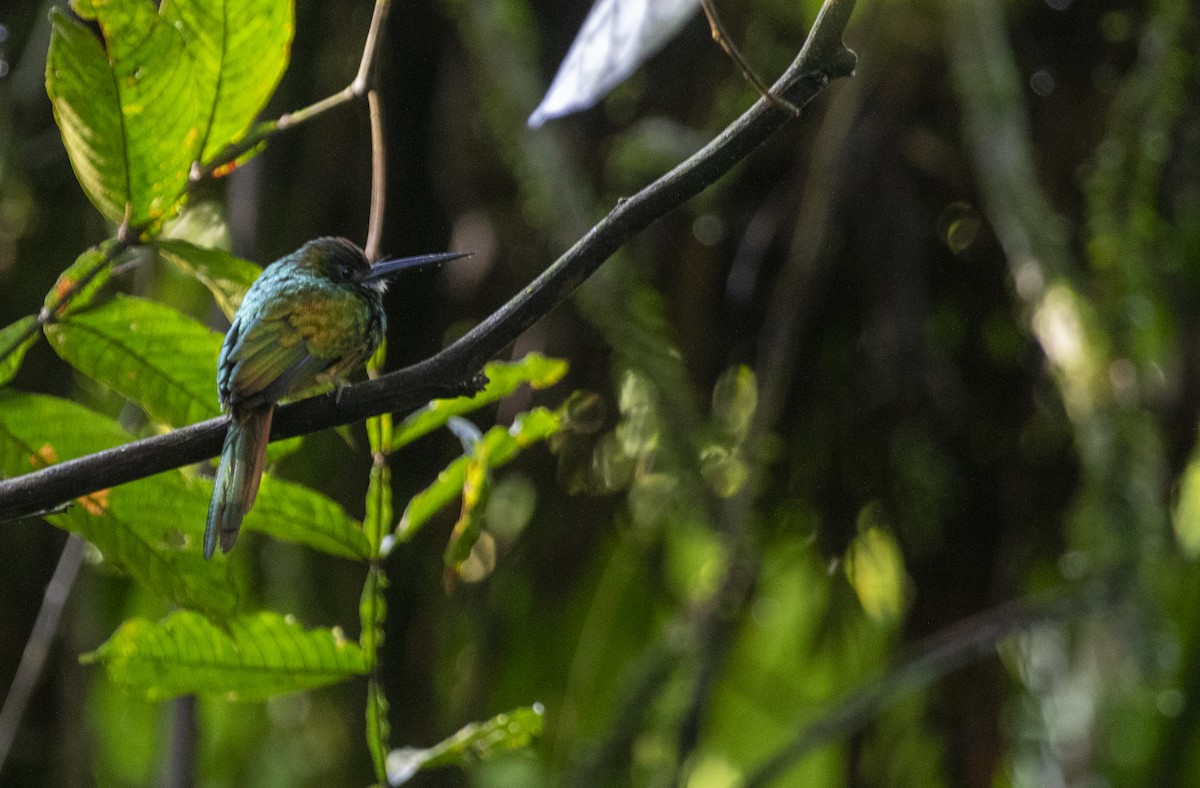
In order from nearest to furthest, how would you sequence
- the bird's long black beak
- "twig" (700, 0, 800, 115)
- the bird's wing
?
"twig" (700, 0, 800, 115) < the bird's wing < the bird's long black beak

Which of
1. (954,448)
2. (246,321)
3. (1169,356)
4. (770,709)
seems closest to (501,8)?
(246,321)

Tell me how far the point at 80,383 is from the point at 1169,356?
1.30 metres

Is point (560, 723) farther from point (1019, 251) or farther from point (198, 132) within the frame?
point (198, 132)

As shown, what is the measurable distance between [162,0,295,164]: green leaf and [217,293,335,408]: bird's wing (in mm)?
170

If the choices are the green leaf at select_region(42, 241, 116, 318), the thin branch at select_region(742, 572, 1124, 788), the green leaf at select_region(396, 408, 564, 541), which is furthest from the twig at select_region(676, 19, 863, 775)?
the green leaf at select_region(42, 241, 116, 318)

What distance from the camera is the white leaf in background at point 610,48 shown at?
2.37ft

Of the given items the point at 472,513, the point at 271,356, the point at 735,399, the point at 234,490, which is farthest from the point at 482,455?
the point at 735,399

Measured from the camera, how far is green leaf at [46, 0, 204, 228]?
0.60 m

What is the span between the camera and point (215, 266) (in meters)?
0.69

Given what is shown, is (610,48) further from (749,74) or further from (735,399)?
(735,399)

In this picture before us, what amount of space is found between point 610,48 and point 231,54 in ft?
0.78

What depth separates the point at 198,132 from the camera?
64 cm

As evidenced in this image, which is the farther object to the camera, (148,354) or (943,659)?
(943,659)

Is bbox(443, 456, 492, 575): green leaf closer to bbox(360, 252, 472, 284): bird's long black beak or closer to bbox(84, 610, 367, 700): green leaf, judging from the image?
bbox(84, 610, 367, 700): green leaf
